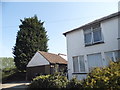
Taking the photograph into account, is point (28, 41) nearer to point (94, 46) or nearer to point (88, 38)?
point (88, 38)

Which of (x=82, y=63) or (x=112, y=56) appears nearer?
(x=112, y=56)

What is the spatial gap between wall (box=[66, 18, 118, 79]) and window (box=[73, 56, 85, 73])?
15.3 inches

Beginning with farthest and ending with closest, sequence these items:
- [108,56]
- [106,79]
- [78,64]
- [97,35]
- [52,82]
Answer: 1. [78,64]
2. [97,35]
3. [108,56]
4. [52,82]
5. [106,79]

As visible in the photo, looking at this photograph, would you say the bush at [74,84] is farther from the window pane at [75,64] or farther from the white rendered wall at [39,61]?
the white rendered wall at [39,61]

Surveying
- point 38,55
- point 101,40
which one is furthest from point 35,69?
point 101,40

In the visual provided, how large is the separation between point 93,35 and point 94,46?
4.12 ft

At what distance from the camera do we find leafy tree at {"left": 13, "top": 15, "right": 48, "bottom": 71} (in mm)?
29372

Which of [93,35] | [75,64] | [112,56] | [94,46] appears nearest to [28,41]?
[75,64]

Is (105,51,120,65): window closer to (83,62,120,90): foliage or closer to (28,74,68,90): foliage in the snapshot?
(28,74,68,90): foliage

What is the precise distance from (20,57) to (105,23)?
71.8 ft

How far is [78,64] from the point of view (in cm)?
1406

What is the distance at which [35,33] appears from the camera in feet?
107

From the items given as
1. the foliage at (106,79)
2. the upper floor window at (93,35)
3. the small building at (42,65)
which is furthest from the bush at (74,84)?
the small building at (42,65)

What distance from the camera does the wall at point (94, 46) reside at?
11.6m
